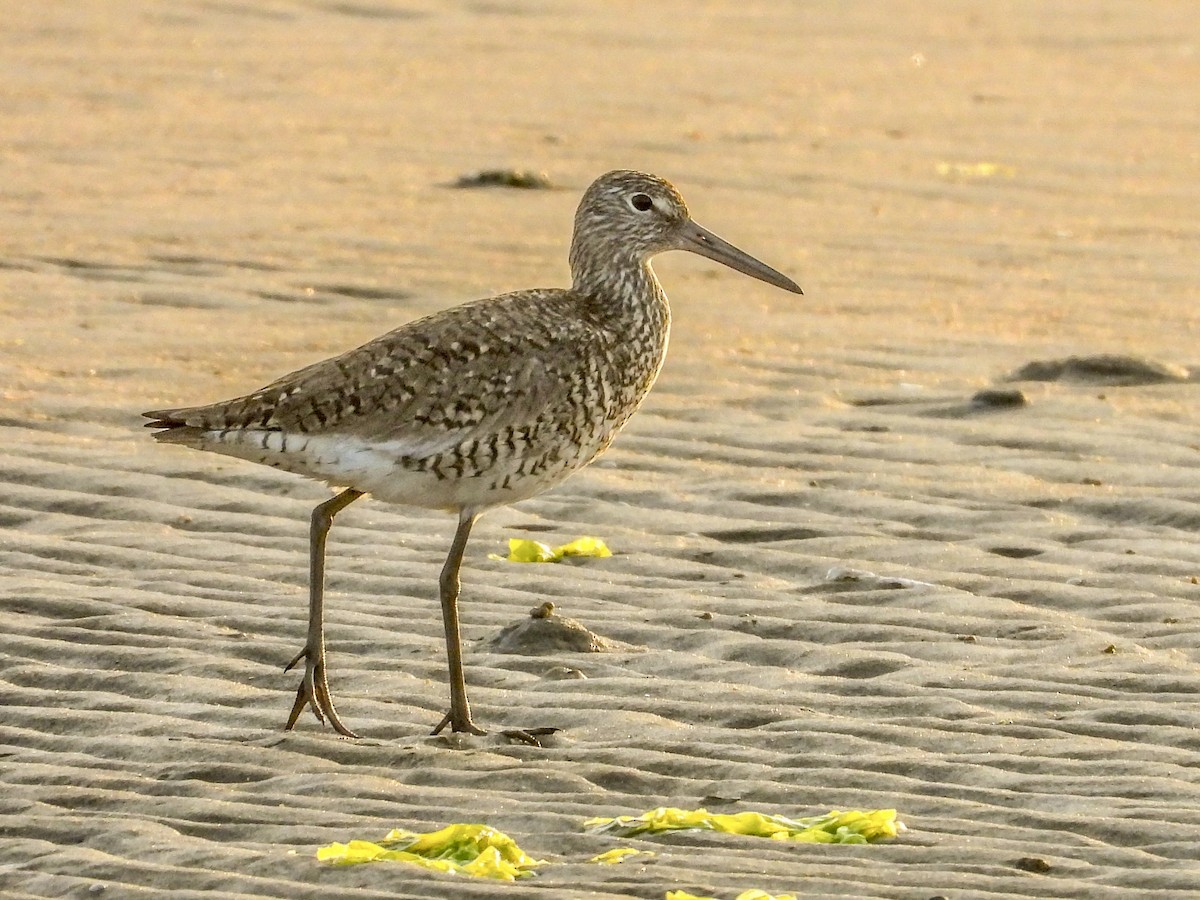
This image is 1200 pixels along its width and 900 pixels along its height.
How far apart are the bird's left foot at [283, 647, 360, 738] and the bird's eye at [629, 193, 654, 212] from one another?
6.88ft

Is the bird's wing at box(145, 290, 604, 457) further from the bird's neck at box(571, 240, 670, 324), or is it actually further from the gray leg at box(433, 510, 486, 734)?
the bird's neck at box(571, 240, 670, 324)

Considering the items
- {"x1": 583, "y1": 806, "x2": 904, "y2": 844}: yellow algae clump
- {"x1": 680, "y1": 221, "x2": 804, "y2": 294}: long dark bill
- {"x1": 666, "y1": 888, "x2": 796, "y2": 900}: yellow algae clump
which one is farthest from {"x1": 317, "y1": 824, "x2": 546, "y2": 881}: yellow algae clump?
{"x1": 680, "y1": 221, "x2": 804, "y2": 294}: long dark bill

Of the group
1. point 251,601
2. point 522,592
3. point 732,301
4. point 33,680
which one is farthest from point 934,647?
point 732,301

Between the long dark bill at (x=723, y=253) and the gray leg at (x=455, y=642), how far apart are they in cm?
161

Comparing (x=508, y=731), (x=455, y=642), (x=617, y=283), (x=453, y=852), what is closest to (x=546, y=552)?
(x=617, y=283)

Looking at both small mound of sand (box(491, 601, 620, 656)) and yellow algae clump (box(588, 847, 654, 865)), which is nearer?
yellow algae clump (box(588, 847, 654, 865))

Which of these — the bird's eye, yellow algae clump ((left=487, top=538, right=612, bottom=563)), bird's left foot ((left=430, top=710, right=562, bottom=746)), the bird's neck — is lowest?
bird's left foot ((left=430, top=710, right=562, bottom=746))

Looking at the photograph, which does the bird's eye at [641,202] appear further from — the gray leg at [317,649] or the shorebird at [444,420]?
the gray leg at [317,649]

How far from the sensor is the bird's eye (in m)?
7.87

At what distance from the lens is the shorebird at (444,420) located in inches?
262

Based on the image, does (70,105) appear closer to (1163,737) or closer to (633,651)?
(633,651)

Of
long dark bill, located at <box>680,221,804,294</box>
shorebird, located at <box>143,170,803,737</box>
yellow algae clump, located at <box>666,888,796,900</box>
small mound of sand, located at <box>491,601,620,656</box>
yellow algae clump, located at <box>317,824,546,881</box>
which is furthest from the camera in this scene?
long dark bill, located at <box>680,221,804,294</box>

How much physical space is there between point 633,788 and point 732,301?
19.7ft

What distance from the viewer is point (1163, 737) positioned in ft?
20.5
